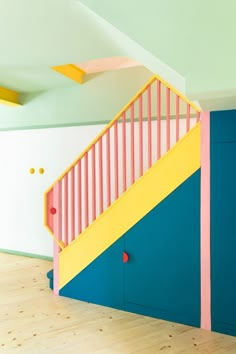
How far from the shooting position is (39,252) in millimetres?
5668

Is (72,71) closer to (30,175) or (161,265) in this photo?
(30,175)

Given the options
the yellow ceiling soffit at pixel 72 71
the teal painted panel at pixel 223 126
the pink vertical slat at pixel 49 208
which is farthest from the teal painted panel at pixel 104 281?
the yellow ceiling soffit at pixel 72 71

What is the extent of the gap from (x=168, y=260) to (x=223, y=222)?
645 millimetres

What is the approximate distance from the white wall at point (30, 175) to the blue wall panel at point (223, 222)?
252 cm

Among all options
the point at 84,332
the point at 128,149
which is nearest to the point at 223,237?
the point at 84,332

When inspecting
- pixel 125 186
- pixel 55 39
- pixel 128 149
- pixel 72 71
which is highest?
pixel 72 71

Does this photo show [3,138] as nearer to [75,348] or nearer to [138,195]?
[138,195]

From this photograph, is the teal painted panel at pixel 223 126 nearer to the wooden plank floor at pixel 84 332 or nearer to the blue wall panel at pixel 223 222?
the blue wall panel at pixel 223 222

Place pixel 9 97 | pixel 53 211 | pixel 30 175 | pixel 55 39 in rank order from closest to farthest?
pixel 55 39
pixel 53 211
pixel 9 97
pixel 30 175

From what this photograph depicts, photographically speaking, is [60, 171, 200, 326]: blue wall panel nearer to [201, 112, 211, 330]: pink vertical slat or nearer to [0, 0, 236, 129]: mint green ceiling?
[201, 112, 211, 330]: pink vertical slat

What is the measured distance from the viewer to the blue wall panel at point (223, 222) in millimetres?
2904

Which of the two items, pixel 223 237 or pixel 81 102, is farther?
pixel 81 102

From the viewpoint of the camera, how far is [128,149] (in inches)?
188

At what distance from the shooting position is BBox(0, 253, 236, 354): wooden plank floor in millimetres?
2730
